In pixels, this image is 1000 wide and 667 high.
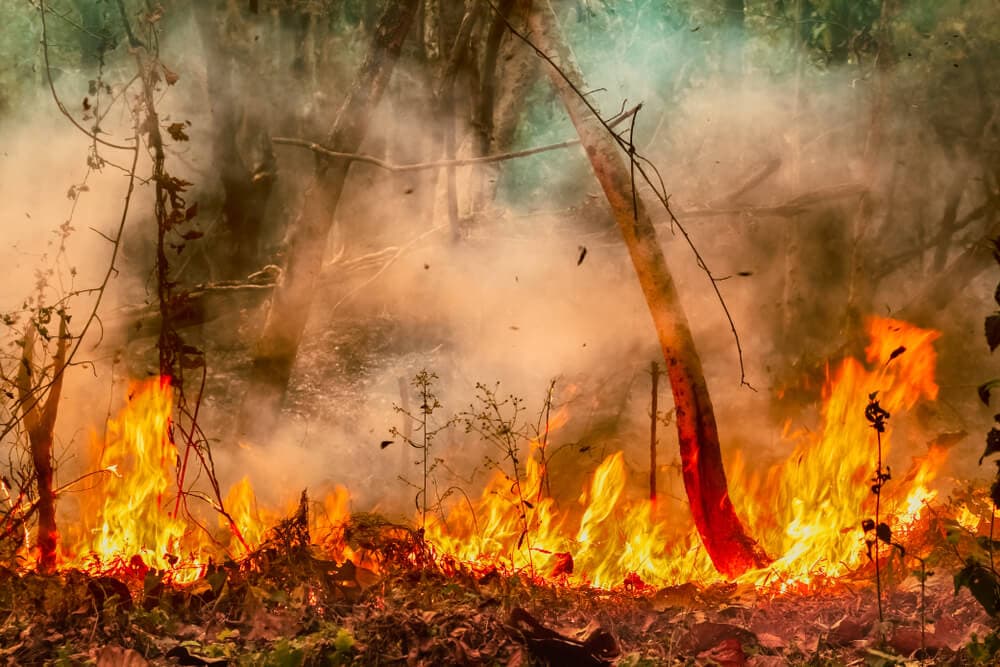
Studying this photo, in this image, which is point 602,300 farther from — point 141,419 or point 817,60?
point 141,419

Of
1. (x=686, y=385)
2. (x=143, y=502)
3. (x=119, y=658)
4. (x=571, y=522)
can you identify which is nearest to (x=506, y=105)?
(x=571, y=522)

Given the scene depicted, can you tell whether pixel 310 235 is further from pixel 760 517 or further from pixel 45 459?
pixel 760 517

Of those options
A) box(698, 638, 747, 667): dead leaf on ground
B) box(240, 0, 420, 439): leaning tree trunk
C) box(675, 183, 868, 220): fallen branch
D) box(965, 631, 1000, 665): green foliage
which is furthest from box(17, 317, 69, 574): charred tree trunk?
box(675, 183, 868, 220): fallen branch

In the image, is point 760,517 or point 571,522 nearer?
point 760,517

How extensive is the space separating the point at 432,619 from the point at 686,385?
2.26 m

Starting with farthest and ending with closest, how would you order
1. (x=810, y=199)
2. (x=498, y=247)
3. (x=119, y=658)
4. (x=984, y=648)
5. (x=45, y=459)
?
(x=810, y=199)
(x=498, y=247)
(x=45, y=459)
(x=119, y=658)
(x=984, y=648)

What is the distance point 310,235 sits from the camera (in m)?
7.37

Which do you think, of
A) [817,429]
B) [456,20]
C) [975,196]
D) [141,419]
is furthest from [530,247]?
[975,196]

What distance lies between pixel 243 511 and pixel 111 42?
4.47m

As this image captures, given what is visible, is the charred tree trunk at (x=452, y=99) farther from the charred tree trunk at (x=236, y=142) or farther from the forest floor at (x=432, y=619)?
the forest floor at (x=432, y=619)

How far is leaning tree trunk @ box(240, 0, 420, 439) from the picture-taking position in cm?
710

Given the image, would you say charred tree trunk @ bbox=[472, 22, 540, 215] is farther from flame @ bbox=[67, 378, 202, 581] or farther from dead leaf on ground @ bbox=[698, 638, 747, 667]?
dead leaf on ground @ bbox=[698, 638, 747, 667]

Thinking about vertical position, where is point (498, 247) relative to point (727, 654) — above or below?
above

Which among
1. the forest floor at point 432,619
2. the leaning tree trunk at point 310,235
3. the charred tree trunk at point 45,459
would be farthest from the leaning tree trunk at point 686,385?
the charred tree trunk at point 45,459
